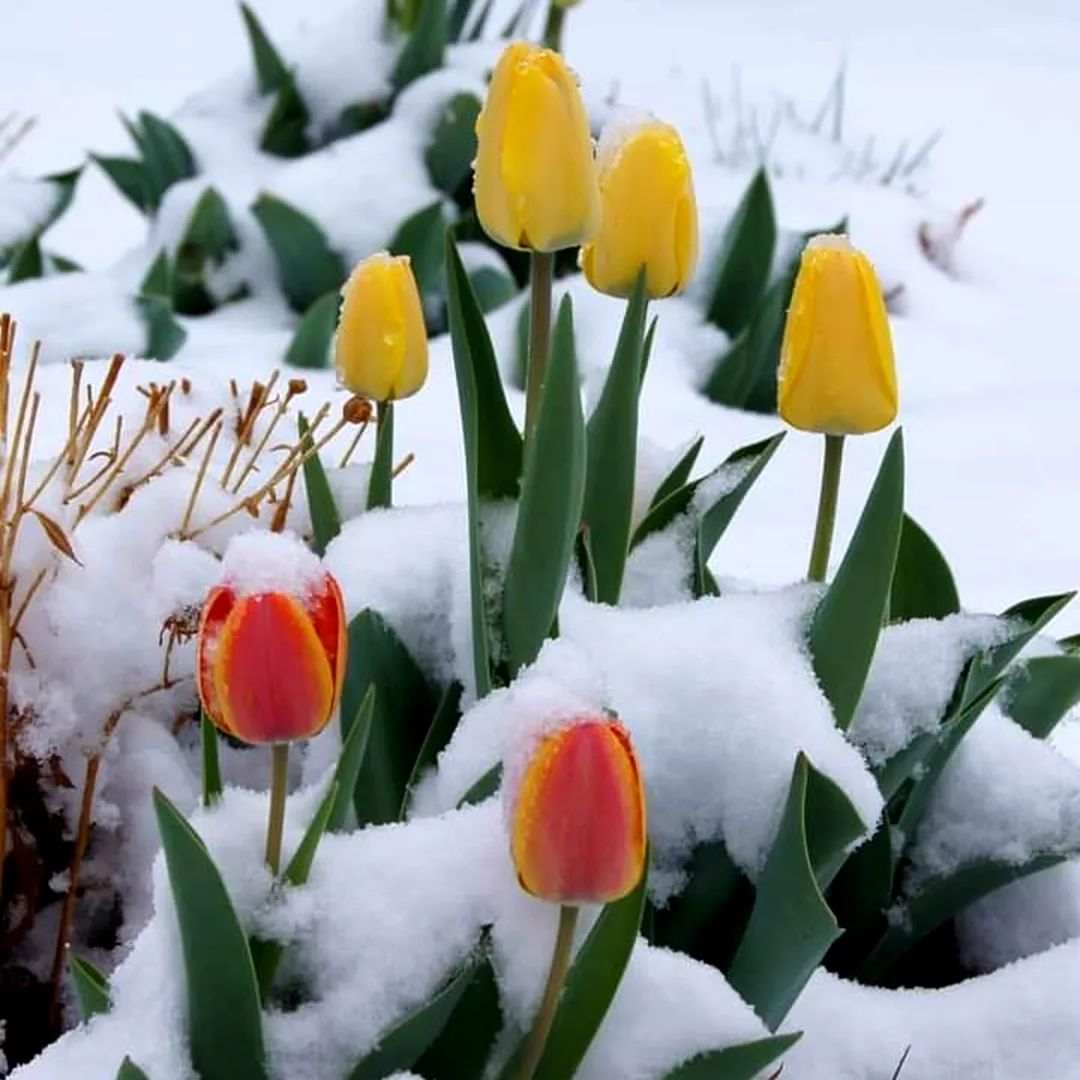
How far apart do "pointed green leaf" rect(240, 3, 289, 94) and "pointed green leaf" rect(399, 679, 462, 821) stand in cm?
208

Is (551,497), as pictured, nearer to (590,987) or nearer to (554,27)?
(590,987)

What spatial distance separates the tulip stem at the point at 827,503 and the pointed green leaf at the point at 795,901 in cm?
18

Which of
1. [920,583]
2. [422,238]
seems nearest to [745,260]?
[422,238]

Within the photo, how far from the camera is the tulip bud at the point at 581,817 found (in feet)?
2.27

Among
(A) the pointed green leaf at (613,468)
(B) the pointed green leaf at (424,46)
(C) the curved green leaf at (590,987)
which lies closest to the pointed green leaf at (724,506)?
(A) the pointed green leaf at (613,468)

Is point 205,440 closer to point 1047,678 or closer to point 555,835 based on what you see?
point 1047,678

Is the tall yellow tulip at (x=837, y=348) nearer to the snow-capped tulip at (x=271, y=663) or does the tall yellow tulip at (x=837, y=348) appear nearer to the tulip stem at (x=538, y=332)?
the tulip stem at (x=538, y=332)

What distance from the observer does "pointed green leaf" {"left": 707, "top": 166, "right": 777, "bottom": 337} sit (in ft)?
8.02

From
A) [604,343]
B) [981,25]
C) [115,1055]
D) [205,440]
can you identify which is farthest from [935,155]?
[115,1055]

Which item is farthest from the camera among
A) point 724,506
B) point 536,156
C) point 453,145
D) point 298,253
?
point 453,145

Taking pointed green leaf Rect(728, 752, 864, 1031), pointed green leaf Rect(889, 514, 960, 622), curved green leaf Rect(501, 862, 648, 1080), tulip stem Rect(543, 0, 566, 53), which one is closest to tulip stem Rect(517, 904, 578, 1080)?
curved green leaf Rect(501, 862, 648, 1080)

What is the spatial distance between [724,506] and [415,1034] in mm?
415

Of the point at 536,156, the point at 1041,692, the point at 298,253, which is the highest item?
the point at 536,156

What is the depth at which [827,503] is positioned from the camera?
40.3 inches
